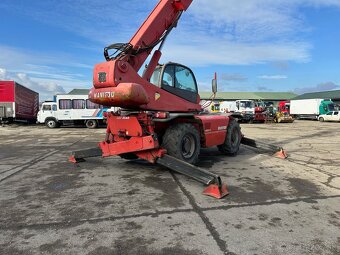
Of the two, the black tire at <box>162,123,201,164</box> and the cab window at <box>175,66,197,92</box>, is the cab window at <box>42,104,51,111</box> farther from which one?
the black tire at <box>162,123,201,164</box>

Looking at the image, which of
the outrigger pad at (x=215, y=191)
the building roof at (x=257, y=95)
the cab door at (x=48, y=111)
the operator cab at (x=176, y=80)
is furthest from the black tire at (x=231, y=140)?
the building roof at (x=257, y=95)

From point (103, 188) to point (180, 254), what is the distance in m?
3.02

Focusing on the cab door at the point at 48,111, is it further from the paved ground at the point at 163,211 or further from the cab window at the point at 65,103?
the paved ground at the point at 163,211

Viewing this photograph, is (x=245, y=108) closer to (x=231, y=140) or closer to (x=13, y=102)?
(x=13, y=102)

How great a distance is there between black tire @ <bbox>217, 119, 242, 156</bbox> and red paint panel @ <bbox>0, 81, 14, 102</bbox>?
77.0 ft

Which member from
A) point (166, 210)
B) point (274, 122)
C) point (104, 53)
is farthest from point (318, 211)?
point (274, 122)

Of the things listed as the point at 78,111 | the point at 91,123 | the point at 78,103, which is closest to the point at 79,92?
the point at 78,103

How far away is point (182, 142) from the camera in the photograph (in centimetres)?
771

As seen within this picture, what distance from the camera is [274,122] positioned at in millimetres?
34531

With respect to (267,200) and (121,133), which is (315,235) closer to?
(267,200)

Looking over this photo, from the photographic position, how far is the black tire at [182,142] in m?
7.34

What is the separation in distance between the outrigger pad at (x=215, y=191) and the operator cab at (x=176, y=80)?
10.6ft

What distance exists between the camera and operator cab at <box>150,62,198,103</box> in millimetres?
7965

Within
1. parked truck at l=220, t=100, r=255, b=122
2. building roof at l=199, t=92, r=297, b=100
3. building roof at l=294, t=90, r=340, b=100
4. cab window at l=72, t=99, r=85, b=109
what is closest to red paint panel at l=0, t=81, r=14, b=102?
cab window at l=72, t=99, r=85, b=109
